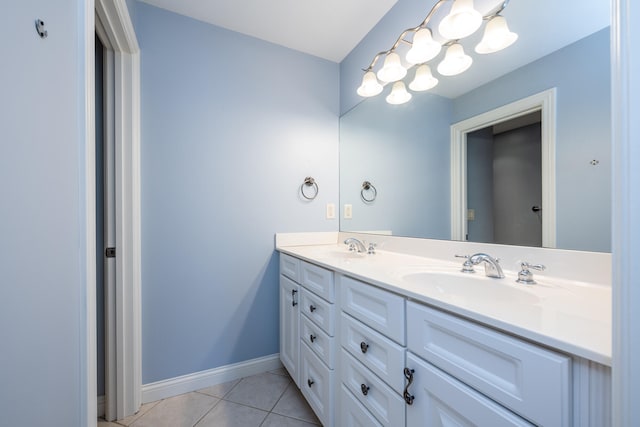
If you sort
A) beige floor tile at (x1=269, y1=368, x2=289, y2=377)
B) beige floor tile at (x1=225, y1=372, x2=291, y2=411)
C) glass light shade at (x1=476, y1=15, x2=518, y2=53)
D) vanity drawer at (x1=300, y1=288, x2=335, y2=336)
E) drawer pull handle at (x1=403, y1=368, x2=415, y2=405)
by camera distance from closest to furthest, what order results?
drawer pull handle at (x1=403, y1=368, x2=415, y2=405) < glass light shade at (x1=476, y1=15, x2=518, y2=53) < vanity drawer at (x1=300, y1=288, x2=335, y2=336) < beige floor tile at (x1=225, y1=372, x2=291, y2=411) < beige floor tile at (x1=269, y1=368, x2=289, y2=377)

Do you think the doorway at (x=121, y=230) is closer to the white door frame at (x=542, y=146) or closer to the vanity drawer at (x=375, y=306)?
the vanity drawer at (x=375, y=306)

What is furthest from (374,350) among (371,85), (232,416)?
(371,85)

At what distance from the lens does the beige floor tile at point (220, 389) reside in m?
1.43

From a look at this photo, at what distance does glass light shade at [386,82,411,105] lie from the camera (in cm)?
143

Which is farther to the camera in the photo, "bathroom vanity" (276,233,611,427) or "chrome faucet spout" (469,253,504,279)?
"chrome faucet spout" (469,253,504,279)

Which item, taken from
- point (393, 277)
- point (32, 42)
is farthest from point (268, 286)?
point (32, 42)

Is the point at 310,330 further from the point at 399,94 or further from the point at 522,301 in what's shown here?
the point at 399,94

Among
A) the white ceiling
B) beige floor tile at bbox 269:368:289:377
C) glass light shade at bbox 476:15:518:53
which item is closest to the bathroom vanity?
beige floor tile at bbox 269:368:289:377

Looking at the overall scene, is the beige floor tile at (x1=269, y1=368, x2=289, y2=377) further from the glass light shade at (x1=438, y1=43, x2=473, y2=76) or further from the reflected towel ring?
the glass light shade at (x1=438, y1=43, x2=473, y2=76)

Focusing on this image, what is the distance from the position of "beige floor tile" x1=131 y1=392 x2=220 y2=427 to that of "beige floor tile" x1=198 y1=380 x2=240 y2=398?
1.1 inches

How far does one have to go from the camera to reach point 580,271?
0.76 m

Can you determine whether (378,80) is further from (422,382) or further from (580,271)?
(422,382)

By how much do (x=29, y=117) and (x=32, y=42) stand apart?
0.49 ft

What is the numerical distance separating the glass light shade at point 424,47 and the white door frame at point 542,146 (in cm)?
36
